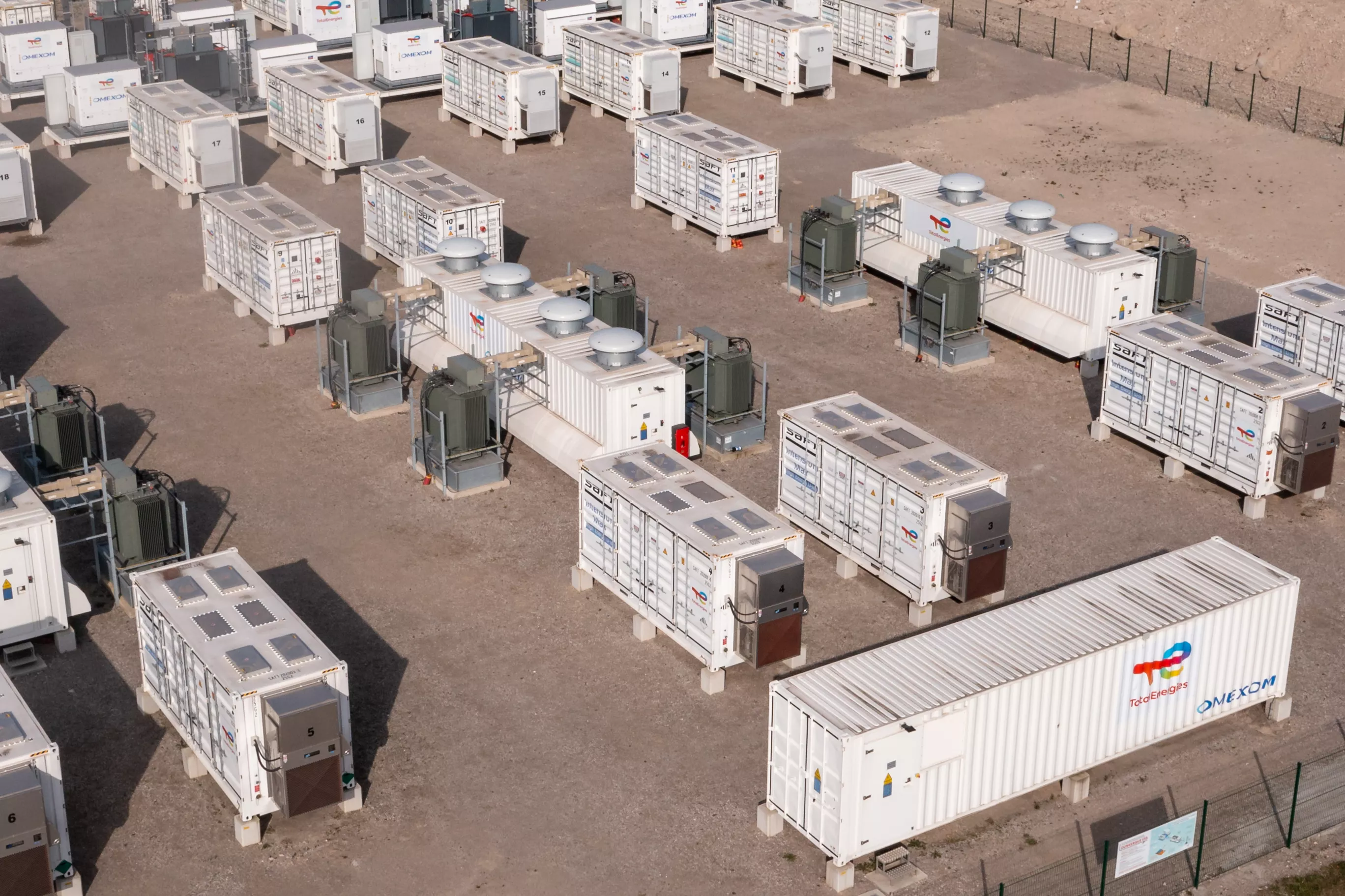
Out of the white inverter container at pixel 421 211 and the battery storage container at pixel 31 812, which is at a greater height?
the white inverter container at pixel 421 211

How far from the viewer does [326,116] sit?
2448 inches

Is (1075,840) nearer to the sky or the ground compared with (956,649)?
nearer to the ground

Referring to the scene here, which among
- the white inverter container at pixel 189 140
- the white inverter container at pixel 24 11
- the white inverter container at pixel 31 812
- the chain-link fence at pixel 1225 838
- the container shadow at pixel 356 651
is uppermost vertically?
the white inverter container at pixel 24 11

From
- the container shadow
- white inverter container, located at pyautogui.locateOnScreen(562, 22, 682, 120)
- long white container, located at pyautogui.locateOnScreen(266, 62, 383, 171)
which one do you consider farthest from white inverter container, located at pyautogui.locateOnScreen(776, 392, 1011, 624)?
white inverter container, located at pyautogui.locateOnScreen(562, 22, 682, 120)

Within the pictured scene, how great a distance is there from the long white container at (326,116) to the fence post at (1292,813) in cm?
4040

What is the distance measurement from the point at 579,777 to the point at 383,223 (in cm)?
2646

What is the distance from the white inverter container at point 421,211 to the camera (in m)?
52.5

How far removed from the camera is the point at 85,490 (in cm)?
3819

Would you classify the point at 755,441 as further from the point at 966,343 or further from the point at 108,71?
the point at 108,71

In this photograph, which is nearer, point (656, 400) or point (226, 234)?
point (656, 400)

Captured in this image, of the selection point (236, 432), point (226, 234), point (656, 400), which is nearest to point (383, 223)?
point (226, 234)

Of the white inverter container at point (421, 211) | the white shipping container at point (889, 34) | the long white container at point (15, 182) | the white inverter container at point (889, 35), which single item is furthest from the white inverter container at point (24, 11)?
the white inverter container at point (889, 35)

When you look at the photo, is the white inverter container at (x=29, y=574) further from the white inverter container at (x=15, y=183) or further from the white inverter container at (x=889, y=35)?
the white inverter container at (x=889, y=35)

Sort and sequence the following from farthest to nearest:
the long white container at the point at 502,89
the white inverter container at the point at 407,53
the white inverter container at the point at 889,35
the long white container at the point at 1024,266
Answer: the white inverter container at the point at 889,35 < the white inverter container at the point at 407,53 < the long white container at the point at 502,89 < the long white container at the point at 1024,266
